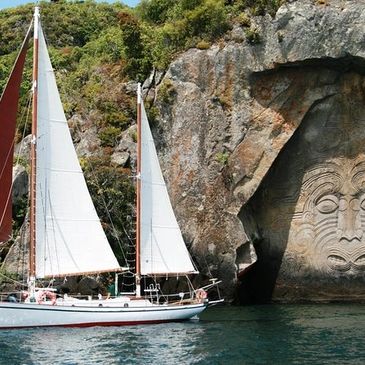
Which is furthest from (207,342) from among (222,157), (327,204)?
(327,204)

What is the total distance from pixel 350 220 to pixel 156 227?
548 inches

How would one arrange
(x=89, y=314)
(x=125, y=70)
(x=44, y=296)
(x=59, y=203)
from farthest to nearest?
(x=125, y=70)
(x=59, y=203)
(x=89, y=314)
(x=44, y=296)

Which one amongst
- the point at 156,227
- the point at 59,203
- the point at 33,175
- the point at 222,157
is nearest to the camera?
the point at 33,175

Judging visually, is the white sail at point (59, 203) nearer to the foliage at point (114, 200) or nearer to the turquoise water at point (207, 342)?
the turquoise water at point (207, 342)

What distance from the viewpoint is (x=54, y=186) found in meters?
32.2

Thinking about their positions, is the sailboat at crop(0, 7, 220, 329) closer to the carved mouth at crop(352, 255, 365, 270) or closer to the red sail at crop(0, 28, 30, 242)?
the red sail at crop(0, 28, 30, 242)

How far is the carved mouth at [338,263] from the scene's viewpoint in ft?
144

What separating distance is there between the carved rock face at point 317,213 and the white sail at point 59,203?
13.6 meters

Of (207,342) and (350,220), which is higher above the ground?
(350,220)

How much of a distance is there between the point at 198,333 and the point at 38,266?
731 centimetres

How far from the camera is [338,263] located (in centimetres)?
4397

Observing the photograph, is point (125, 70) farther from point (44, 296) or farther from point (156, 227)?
point (44, 296)

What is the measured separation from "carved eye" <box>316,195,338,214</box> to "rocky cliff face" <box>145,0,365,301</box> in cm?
6

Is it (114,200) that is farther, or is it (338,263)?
(338,263)
